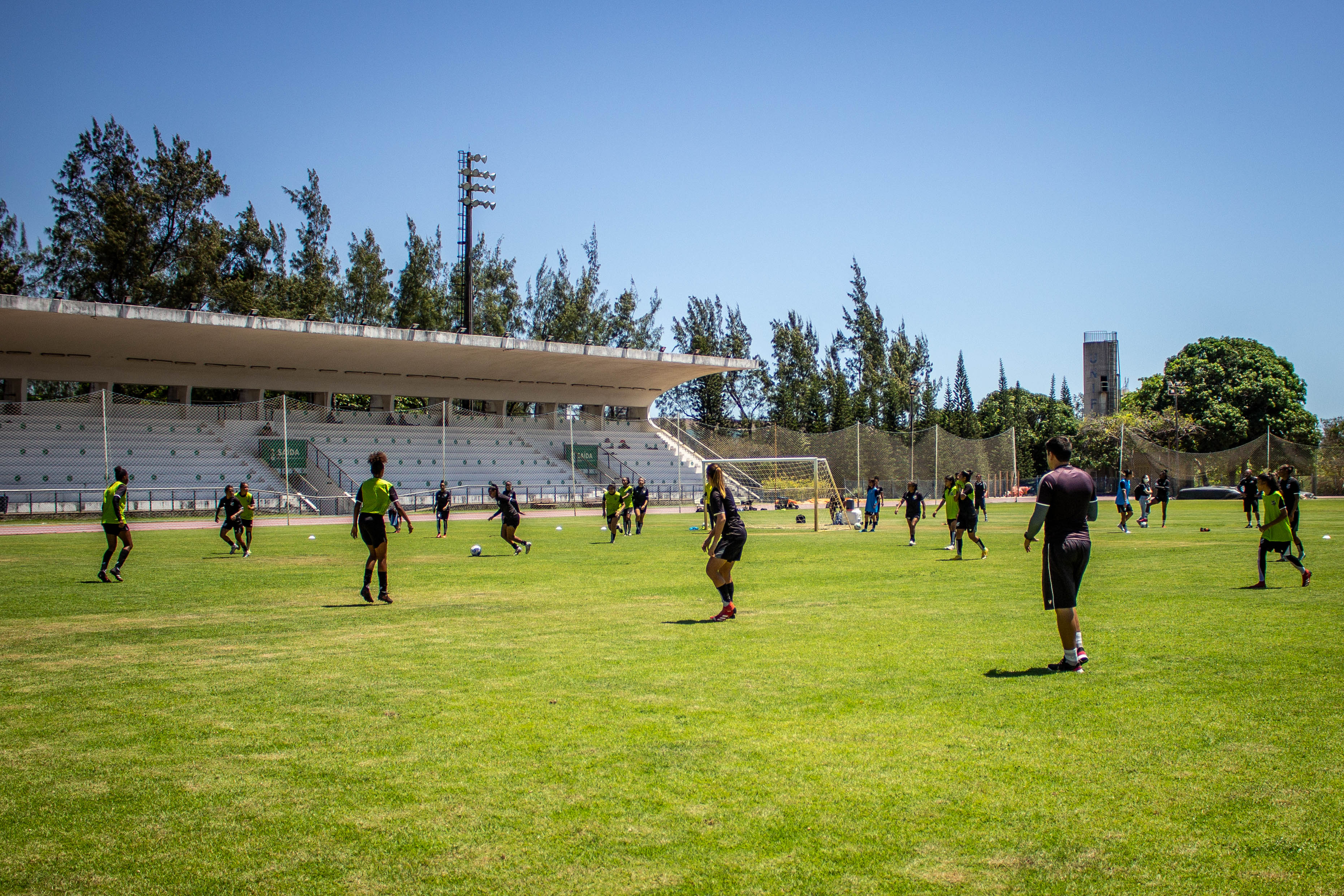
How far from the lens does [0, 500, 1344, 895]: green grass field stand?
3.98 metres

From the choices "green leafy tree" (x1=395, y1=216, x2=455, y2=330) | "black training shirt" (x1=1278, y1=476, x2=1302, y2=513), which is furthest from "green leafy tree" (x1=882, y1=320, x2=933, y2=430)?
"black training shirt" (x1=1278, y1=476, x2=1302, y2=513)

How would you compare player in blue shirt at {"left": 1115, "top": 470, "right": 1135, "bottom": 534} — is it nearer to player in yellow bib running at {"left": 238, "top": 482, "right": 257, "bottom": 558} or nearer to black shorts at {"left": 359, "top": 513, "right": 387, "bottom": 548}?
black shorts at {"left": 359, "top": 513, "right": 387, "bottom": 548}

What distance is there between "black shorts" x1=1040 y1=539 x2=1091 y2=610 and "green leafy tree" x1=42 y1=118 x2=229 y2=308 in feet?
180

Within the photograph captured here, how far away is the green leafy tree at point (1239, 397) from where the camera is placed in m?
72.4

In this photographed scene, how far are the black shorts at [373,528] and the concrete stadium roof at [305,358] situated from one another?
106 ft

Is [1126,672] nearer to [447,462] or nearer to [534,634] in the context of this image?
[534,634]

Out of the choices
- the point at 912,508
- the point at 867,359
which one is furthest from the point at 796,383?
the point at 912,508

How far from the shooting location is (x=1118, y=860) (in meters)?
3.96

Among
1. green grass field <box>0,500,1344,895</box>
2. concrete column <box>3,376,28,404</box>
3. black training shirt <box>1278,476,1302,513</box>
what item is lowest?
green grass field <box>0,500,1344,895</box>

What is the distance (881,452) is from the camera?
53250mm

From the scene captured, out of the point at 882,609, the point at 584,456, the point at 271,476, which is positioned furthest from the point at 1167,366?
the point at 882,609

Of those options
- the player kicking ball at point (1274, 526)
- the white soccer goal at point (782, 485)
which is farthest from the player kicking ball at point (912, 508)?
the white soccer goal at point (782, 485)

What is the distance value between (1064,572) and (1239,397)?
255ft

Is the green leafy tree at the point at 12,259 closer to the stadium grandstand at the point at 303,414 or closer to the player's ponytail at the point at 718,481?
the stadium grandstand at the point at 303,414
